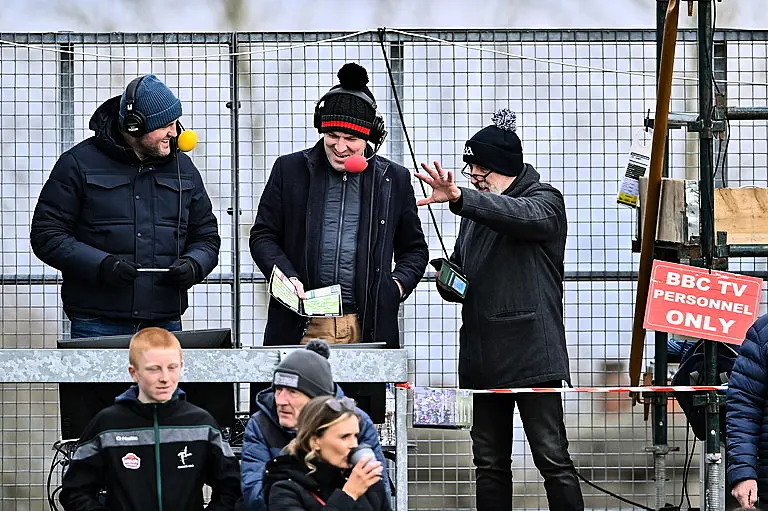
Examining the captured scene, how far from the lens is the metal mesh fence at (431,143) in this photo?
21.2ft

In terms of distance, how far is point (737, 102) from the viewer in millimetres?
6562

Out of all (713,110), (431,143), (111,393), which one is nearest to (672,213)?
(713,110)

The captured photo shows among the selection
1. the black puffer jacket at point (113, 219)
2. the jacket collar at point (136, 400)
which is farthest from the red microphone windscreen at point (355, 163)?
the jacket collar at point (136, 400)

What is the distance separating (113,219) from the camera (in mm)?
4941

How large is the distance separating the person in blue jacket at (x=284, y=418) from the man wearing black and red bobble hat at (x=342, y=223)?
35.1 inches

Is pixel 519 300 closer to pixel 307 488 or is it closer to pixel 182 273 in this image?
pixel 182 273

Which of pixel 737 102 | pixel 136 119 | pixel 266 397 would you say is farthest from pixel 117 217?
pixel 737 102

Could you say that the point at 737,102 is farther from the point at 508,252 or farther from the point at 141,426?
the point at 141,426

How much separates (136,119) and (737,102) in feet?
10.00

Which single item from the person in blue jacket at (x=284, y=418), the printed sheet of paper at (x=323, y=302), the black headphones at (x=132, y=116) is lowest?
the person in blue jacket at (x=284, y=418)

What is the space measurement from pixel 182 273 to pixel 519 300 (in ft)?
3.92

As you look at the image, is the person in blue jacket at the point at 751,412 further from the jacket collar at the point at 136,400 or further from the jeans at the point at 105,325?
the jeans at the point at 105,325

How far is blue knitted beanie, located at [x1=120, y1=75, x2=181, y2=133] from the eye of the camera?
4781 mm

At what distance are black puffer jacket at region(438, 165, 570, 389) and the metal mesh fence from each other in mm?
1371
